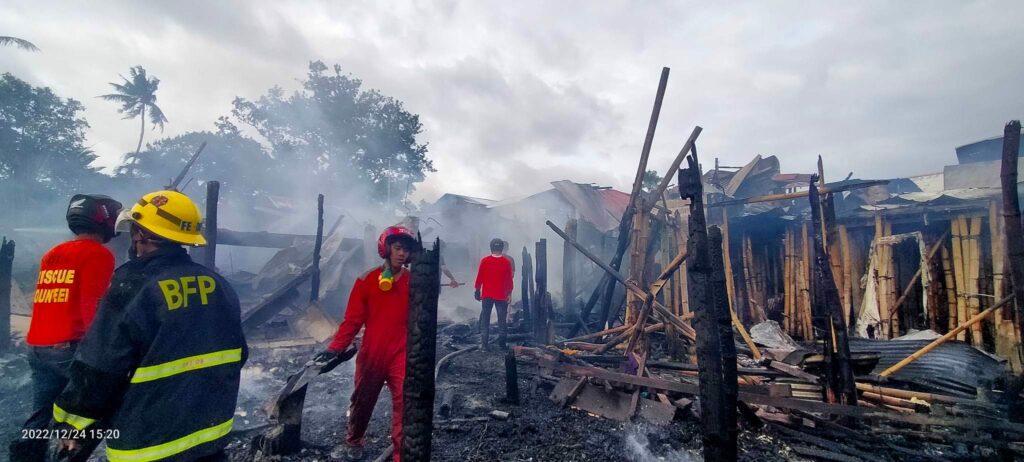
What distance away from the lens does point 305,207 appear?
2628cm

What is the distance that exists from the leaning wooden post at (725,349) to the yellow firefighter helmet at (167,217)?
10.3 ft

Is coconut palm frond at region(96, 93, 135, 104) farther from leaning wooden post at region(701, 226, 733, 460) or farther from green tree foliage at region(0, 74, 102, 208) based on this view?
leaning wooden post at region(701, 226, 733, 460)

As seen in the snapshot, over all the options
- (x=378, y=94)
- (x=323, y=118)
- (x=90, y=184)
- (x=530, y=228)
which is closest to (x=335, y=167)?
(x=323, y=118)

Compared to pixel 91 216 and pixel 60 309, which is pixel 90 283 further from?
pixel 91 216

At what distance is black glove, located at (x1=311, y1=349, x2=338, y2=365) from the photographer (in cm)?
387

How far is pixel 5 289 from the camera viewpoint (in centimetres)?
659

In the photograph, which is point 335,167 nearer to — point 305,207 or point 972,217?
point 305,207

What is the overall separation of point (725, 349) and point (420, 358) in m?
2.25

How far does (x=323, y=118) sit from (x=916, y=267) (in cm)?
3400

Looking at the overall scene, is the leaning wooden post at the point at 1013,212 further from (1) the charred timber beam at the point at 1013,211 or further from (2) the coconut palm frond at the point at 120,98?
(2) the coconut palm frond at the point at 120,98

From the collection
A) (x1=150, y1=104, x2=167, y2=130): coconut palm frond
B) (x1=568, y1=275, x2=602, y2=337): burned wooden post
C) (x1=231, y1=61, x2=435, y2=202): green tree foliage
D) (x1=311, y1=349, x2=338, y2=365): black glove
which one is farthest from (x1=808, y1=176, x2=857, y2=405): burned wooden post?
(x1=150, y1=104, x2=167, y2=130): coconut palm frond

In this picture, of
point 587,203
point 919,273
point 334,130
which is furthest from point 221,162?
point 919,273

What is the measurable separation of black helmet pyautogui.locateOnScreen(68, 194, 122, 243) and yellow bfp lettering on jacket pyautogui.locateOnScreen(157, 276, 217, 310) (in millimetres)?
1551

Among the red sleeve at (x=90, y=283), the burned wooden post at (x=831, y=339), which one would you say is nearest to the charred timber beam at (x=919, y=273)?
the burned wooden post at (x=831, y=339)
